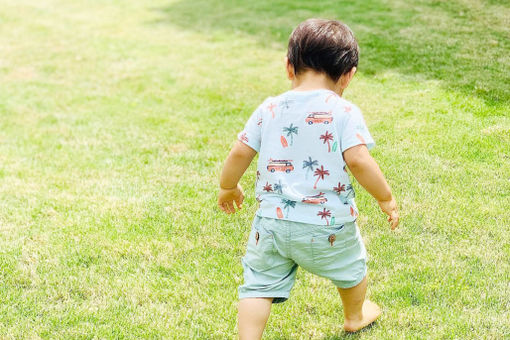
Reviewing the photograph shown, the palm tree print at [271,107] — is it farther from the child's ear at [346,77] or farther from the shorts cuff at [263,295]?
the shorts cuff at [263,295]

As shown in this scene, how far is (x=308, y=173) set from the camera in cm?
239

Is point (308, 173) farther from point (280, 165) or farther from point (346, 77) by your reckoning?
point (346, 77)

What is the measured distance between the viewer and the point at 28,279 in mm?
3461

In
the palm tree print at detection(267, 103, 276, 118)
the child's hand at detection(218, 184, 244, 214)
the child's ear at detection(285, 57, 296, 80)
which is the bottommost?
the child's hand at detection(218, 184, 244, 214)

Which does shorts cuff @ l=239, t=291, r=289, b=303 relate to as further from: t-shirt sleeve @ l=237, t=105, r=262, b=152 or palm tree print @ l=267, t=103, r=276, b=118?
palm tree print @ l=267, t=103, r=276, b=118

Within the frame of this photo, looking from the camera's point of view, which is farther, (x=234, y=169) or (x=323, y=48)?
(x=234, y=169)

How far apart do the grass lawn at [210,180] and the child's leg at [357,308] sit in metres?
0.06

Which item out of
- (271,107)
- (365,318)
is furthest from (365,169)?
(365,318)

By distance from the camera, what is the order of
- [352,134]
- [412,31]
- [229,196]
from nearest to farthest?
1. [352,134]
2. [229,196]
3. [412,31]

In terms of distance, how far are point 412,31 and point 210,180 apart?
4.54 meters

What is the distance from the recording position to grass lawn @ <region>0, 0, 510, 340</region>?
3.11 metres

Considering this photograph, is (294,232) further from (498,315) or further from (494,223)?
(494,223)

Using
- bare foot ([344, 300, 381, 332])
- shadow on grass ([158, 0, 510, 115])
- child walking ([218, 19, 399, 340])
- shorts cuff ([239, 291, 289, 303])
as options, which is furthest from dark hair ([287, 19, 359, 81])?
shadow on grass ([158, 0, 510, 115])

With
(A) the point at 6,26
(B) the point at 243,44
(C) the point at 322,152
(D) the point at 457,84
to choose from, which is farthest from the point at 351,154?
(A) the point at 6,26
